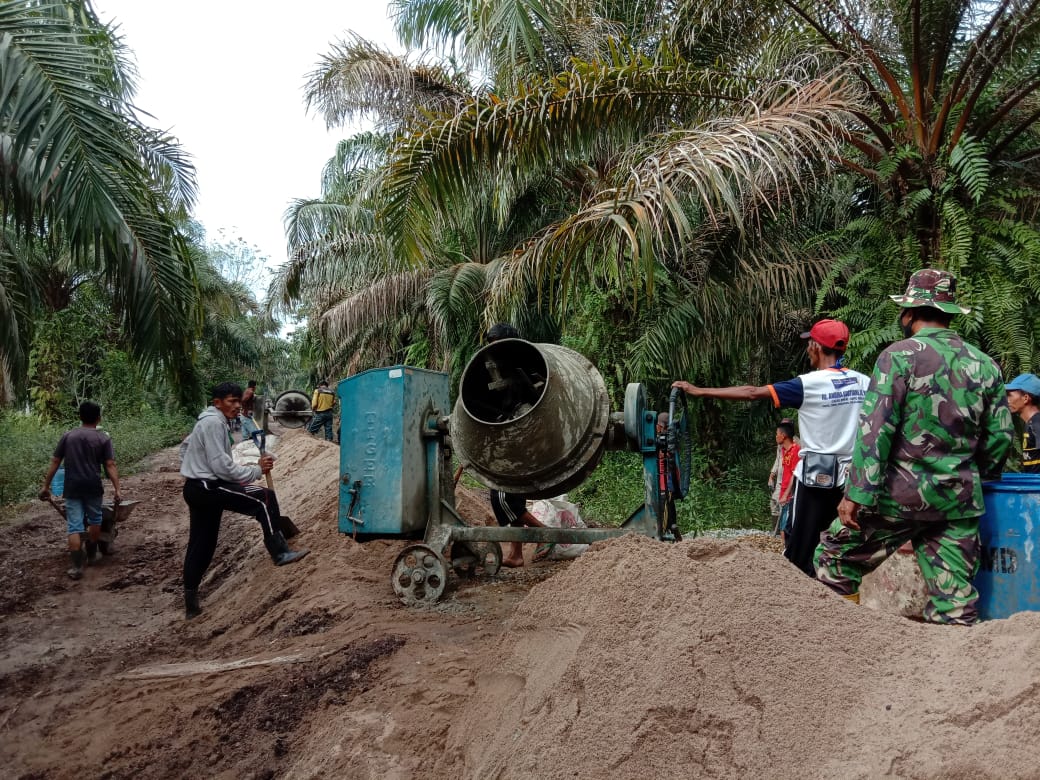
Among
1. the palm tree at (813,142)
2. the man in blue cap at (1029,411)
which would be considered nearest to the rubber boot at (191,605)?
the palm tree at (813,142)

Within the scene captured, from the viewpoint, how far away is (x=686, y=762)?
2.39m

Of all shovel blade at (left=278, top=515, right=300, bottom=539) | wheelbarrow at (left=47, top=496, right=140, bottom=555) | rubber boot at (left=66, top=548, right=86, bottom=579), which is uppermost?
shovel blade at (left=278, top=515, right=300, bottom=539)

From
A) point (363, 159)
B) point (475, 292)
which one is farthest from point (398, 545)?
point (363, 159)

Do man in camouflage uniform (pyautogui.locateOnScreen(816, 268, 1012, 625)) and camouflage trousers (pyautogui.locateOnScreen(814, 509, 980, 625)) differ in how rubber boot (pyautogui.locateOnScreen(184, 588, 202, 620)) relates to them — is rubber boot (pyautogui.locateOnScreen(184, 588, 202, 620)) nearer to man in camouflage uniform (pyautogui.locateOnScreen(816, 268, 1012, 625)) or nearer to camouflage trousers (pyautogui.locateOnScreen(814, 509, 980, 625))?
camouflage trousers (pyautogui.locateOnScreen(814, 509, 980, 625))

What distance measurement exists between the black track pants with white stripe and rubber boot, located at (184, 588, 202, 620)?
0.22ft

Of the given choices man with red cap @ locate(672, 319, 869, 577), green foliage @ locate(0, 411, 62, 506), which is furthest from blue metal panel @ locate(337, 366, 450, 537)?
green foliage @ locate(0, 411, 62, 506)

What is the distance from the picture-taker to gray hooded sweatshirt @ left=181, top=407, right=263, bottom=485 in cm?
589

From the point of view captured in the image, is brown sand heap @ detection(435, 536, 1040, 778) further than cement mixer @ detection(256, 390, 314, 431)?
No

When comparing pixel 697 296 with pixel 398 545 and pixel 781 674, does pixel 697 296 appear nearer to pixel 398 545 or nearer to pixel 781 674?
pixel 398 545

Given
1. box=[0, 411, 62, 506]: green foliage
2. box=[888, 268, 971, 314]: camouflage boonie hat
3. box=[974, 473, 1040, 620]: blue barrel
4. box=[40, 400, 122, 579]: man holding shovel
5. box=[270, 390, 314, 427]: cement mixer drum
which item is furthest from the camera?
box=[270, 390, 314, 427]: cement mixer drum

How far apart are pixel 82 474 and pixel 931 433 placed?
7.67m

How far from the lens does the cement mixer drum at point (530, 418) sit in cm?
462

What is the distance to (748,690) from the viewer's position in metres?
2.51

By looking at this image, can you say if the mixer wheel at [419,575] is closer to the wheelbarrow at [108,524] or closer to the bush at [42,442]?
the wheelbarrow at [108,524]
